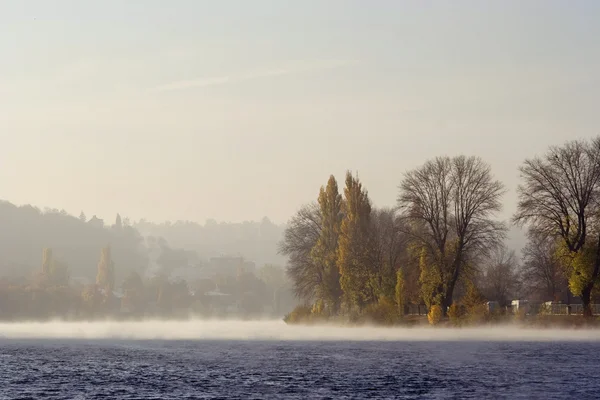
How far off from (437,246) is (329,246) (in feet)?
62.2

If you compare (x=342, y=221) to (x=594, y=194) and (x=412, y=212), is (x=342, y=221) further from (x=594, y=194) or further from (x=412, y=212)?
(x=594, y=194)

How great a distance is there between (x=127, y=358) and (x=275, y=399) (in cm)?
3935

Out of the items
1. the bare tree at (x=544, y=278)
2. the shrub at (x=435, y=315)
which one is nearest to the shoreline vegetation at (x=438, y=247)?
the shrub at (x=435, y=315)

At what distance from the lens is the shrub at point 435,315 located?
114 meters

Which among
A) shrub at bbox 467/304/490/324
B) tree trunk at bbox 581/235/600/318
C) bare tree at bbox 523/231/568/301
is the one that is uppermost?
bare tree at bbox 523/231/568/301

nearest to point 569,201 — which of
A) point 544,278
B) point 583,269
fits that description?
point 583,269

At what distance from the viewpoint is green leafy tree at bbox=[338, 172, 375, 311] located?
125562 millimetres

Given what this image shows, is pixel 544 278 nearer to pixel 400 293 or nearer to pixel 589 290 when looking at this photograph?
pixel 400 293

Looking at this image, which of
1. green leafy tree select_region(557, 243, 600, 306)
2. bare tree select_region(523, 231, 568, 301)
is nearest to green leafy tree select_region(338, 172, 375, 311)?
green leafy tree select_region(557, 243, 600, 306)

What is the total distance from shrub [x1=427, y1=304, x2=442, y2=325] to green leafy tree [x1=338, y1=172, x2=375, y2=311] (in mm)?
12681

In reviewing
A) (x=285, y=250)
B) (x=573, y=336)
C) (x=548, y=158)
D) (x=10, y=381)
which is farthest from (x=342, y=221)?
(x=10, y=381)

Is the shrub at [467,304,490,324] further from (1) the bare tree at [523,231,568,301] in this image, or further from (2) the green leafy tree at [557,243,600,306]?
(1) the bare tree at [523,231,568,301]

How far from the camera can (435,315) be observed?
114 m

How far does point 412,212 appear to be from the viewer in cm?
11869
